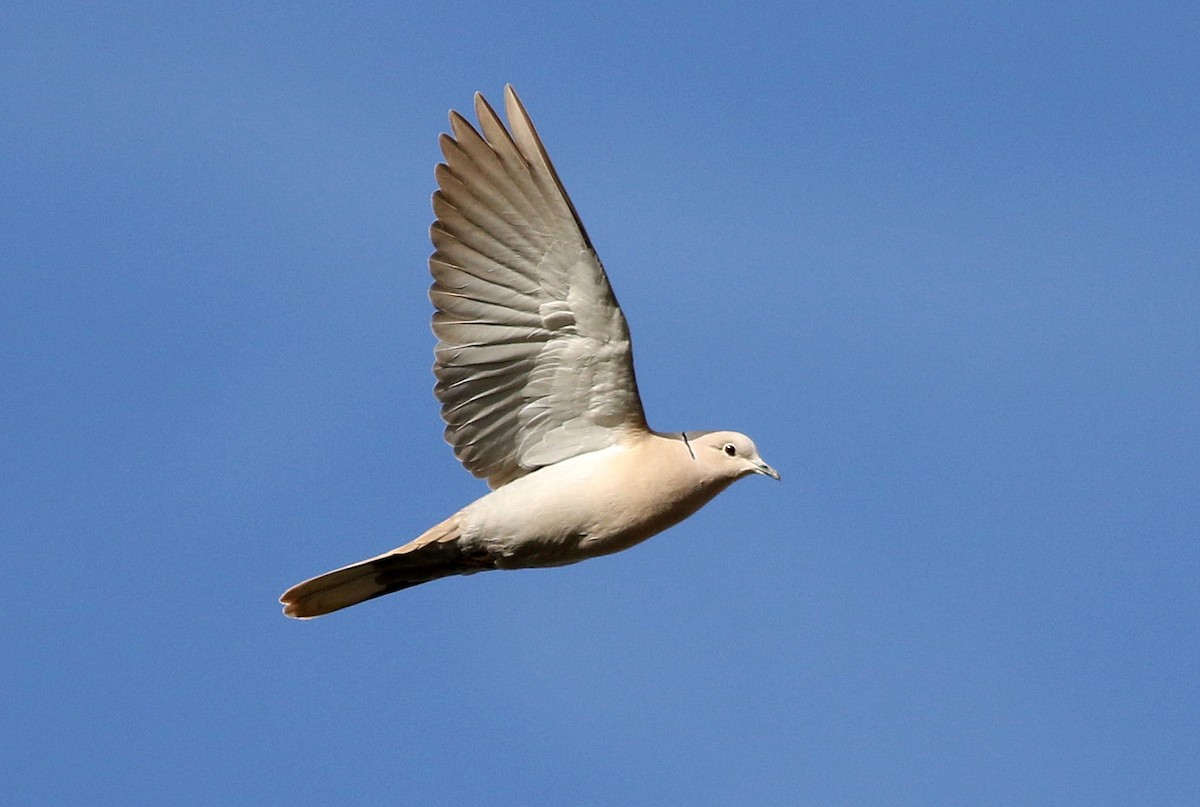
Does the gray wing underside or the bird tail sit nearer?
the gray wing underside

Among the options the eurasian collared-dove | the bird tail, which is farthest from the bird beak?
the bird tail

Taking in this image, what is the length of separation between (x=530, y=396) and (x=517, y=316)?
0.53m

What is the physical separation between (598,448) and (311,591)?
1.98 m

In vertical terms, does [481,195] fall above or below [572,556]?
above

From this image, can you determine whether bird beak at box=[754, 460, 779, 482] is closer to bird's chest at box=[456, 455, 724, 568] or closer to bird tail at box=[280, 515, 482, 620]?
bird's chest at box=[456, 455, 724, 568]

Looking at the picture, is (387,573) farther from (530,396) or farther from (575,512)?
(530,396)

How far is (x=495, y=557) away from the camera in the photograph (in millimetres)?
12383

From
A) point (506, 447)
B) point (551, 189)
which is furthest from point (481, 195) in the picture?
point (506, 447)

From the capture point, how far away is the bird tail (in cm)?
1238

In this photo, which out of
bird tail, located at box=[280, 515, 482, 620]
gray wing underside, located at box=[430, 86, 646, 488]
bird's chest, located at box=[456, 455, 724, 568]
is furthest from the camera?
bird tail, located at box=[280, 515, 482, 620]

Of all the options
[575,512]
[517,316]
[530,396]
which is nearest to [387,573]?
[575,512]

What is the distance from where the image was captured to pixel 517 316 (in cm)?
1222

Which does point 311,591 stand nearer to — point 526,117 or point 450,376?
point 450,376

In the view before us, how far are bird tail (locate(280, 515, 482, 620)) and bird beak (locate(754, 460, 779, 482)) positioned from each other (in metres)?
1.72
